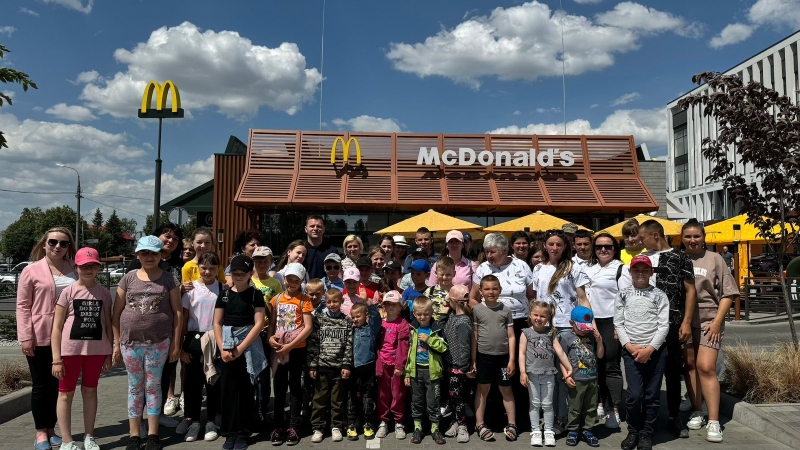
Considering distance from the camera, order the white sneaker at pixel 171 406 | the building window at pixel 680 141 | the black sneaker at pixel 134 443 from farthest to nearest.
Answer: the building window at pixel 680 141, the white sneaker at pixel 171 406, the black sneaker at pixel 134 443

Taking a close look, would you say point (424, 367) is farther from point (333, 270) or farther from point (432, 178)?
point (432, 178)

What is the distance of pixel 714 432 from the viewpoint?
5164 mm

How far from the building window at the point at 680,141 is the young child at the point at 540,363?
67.2 m

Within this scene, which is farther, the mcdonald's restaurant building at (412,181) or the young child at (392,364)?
the mcdonald's restaurant building at (412,181)

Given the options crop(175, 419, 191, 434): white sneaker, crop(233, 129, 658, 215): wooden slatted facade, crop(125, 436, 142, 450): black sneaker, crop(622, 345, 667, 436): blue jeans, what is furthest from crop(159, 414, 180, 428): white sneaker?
crop(233, 129, 658, 215): wooden slatted facade

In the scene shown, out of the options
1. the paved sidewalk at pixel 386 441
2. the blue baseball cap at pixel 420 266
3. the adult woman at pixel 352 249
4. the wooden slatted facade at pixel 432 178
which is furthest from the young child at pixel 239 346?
the wooden slatted facade at pixel 432 178

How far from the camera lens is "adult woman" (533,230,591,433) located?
17.8 ft

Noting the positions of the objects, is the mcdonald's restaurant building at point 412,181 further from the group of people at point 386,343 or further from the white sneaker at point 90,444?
the white sneaker at point 90,444

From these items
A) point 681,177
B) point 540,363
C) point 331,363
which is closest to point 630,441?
point 540,363

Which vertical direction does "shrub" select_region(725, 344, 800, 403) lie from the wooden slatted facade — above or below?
below

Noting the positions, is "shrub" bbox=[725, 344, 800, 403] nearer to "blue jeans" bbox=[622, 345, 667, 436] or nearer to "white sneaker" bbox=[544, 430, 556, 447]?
"blue jeans" bbox=[622, 345, 667, 436]

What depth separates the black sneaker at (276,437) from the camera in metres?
5.11

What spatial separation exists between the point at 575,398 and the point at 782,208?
490 cm

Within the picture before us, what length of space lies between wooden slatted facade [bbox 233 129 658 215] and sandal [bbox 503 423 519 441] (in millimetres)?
13243
